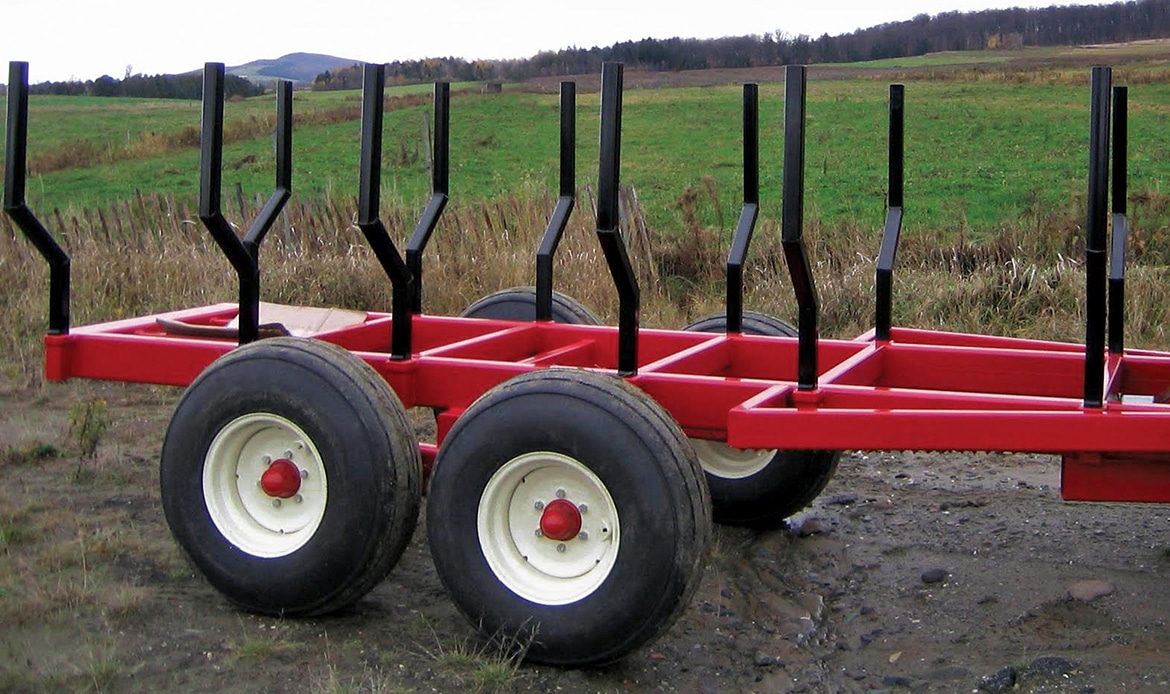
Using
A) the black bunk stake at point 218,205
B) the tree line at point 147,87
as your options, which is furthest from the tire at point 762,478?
the tree line at point 147,87

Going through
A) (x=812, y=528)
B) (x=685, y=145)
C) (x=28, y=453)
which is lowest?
(x=812, y=528)

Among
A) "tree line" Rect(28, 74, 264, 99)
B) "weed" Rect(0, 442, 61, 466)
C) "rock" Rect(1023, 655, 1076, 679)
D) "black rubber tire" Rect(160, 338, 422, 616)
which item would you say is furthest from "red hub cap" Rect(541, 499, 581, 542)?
"tree line" Rect(28, 74, 264, 99)

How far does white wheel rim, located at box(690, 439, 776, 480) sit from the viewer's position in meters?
4.85

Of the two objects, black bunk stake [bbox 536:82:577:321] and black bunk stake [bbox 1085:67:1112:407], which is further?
black bunk stake [bbox 536:82:577:321]

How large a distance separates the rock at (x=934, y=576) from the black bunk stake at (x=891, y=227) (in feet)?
2.67

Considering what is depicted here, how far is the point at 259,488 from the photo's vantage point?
3.91 metres

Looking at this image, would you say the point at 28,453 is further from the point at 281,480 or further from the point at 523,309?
the point at 281,480

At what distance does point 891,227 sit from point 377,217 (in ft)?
5.87

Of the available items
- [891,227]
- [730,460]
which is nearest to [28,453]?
[730,460]

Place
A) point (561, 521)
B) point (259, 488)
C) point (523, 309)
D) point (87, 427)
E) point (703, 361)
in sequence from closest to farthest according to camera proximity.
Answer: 1. point (561, 521)
2. point (259, 488)
3. point (703, 361)
4. point (523, 309)
5. point (87, 427)

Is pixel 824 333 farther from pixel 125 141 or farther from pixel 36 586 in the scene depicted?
pixel 125 141

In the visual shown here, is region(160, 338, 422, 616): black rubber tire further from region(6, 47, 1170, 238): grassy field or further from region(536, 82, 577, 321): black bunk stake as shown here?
region(6, 47, 1170, 238): grassy field

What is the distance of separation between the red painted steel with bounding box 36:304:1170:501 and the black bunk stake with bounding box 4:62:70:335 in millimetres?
117

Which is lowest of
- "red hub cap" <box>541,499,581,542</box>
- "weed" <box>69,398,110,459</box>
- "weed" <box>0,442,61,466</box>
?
"weed" <box>0,442,61,466</box>
